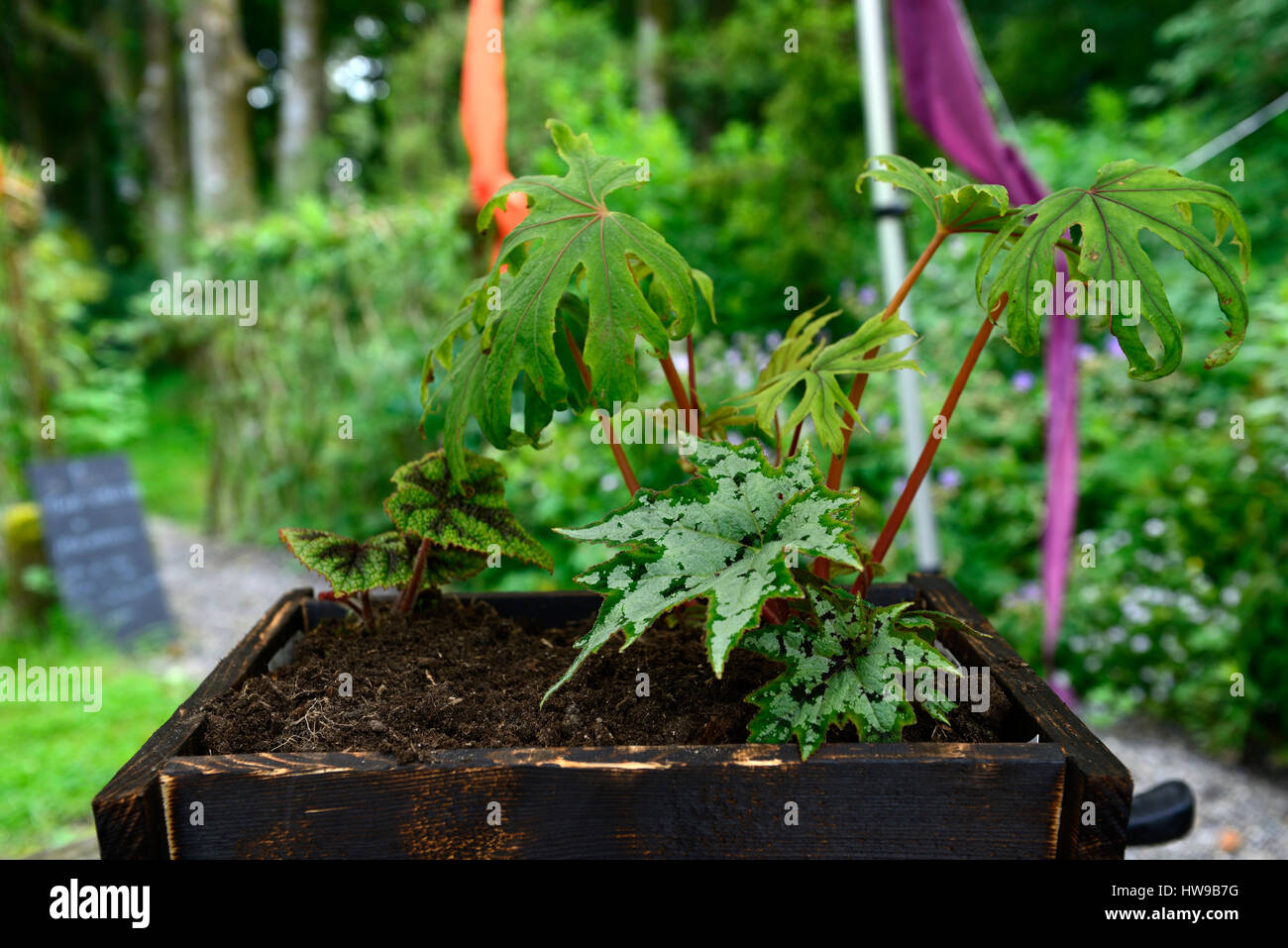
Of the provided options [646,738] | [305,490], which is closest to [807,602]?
[646,738]

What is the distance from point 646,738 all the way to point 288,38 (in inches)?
319

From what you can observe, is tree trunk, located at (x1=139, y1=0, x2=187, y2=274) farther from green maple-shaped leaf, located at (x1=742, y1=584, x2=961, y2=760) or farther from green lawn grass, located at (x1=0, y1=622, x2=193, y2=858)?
green maple-shaped leaf, located at (x1=742, y1=584, x2=961, y2=760)

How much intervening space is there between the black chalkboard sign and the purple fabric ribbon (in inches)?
136

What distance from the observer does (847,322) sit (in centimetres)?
344

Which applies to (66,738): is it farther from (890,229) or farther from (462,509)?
(890,229)

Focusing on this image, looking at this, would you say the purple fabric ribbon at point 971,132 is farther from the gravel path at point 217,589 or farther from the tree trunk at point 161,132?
the tree trunk at point 161,132

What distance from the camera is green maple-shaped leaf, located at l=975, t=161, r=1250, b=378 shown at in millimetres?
821

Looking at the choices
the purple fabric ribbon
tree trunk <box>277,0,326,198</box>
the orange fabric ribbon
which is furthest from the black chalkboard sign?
tree trunk <box>277,0,326,198</box>

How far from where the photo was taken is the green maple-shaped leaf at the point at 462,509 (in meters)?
1.05

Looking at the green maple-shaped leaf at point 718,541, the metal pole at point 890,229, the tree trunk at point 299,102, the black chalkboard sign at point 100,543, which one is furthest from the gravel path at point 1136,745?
the tree trunk at point 299,102

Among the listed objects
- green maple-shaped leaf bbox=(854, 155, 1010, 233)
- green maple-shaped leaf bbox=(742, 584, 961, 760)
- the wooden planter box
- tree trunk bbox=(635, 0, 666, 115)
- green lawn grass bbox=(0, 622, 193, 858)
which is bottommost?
green lawn grass bbox=(0, 622, 193, 858)

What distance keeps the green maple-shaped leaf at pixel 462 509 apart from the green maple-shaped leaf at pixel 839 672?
0.33m

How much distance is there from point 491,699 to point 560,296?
1.40 ft

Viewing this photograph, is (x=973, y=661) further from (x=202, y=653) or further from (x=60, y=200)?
(x=60, y=200)
